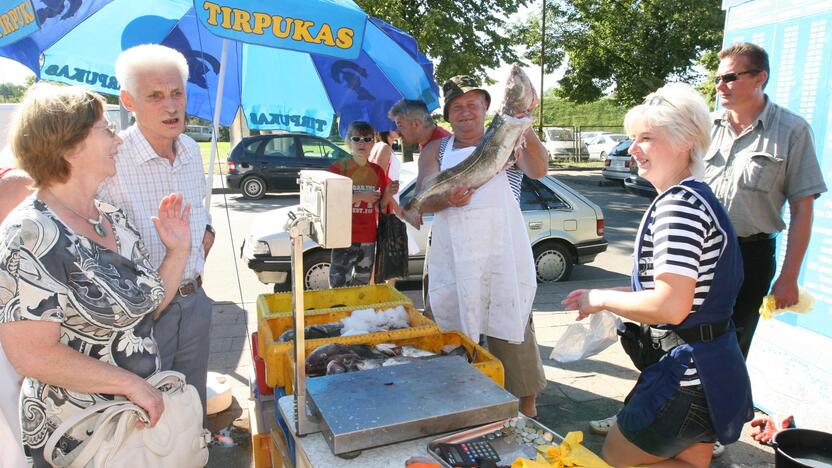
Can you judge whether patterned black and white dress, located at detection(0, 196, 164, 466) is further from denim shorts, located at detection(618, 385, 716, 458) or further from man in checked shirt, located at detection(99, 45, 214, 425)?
denim shorts, located at detection(618, 385, 716, 458)

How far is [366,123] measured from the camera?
182 inches

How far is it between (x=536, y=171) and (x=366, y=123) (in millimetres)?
1946

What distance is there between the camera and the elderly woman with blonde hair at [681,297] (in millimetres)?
1809

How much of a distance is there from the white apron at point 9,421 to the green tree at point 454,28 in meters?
15.6

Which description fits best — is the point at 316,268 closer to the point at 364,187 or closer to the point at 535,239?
the point at 364,187

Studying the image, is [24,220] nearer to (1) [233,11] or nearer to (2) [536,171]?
(1) [233,11]

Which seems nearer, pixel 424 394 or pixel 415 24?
pixel 424 394

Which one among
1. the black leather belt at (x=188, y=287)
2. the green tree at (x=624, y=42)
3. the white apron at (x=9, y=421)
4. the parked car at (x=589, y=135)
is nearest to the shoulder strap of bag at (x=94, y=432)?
the white apron at (x=9, y=421)

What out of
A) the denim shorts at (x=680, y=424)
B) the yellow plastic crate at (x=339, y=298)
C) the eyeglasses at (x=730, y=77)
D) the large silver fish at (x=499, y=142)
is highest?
the eyeglasses at (x=730, y=77)

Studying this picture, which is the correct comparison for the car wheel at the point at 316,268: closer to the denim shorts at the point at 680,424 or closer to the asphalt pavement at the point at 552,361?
the asphalt pavement at the point at 552,361

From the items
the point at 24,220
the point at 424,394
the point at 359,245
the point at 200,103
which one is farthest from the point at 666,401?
the point at 200,103

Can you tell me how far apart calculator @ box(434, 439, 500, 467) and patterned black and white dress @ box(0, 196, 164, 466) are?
3.61 ft

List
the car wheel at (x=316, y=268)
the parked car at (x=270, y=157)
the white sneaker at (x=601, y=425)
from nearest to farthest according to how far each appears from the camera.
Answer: the white sneaker at (x=601, y=425) → the car wheel at (x=316, y=268) → the parked car at (x=270, y=157)

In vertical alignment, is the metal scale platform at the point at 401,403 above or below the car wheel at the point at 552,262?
above
